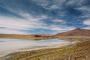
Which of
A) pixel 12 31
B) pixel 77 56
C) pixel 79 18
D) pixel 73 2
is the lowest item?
pixel 77 56

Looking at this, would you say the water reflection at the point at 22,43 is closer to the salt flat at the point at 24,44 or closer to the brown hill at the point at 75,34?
the salt flat at the point at 24,44

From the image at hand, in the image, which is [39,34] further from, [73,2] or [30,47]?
[73,2]

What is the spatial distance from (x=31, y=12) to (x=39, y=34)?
0.50m

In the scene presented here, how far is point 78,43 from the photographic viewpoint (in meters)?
4.34

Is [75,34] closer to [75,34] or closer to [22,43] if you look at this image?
[75,34]

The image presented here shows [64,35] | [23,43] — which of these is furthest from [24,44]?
[64,35]

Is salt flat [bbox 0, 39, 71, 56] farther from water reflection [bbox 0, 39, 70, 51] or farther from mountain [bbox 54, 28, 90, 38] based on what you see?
mountain [bbox 54, 28, 90, 38]

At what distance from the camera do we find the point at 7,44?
3.86 meters

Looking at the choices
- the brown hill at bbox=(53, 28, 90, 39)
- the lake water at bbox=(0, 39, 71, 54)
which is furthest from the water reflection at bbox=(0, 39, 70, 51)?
the brown hill at bbox=(53, 28, 90, 39)

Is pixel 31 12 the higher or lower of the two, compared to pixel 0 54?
higher

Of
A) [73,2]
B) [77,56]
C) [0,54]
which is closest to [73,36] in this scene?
[77,56]

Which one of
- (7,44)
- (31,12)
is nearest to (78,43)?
(31,12)

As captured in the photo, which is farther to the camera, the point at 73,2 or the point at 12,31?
the point at 73,2

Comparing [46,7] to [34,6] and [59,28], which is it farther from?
[59,28]
